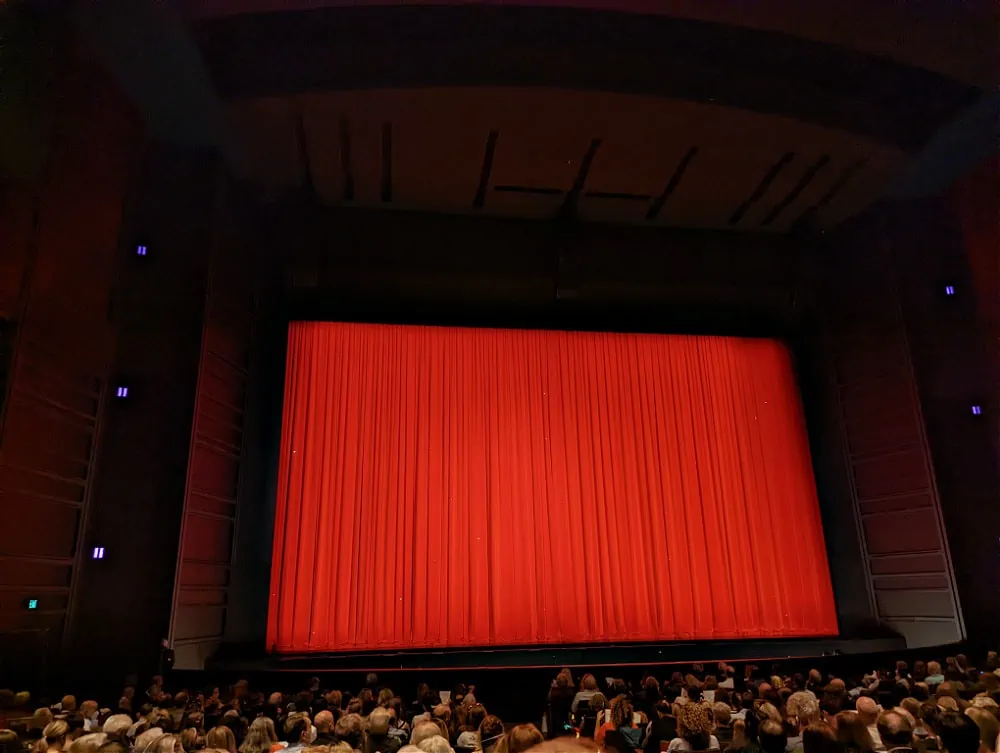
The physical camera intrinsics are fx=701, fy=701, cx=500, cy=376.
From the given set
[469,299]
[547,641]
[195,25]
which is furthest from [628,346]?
[195,25]

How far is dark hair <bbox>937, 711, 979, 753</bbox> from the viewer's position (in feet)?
7.49

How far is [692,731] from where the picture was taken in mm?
2877

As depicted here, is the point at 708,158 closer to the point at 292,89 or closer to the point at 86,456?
the point at 292,89

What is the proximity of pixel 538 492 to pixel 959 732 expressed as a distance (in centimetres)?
640

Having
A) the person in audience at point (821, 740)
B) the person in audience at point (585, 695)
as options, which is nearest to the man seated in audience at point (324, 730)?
the person in audience at point (585, 695)

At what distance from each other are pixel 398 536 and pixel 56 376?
13.0 ft

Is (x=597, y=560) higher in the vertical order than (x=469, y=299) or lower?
lower

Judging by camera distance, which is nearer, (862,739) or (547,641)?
(862,739)

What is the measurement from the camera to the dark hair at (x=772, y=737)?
2.53 m

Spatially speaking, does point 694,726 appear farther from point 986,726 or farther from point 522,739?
point 986,726

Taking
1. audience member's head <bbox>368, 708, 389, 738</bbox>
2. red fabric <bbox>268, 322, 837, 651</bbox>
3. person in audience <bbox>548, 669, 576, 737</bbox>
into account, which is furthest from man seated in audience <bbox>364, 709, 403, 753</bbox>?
red fabric <bbox>268, 322, 837, 651</bbox>

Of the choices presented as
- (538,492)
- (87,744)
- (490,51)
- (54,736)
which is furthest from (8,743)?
(538,492)

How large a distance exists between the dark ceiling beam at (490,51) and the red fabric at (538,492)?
3.24 m

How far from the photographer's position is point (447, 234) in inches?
333
